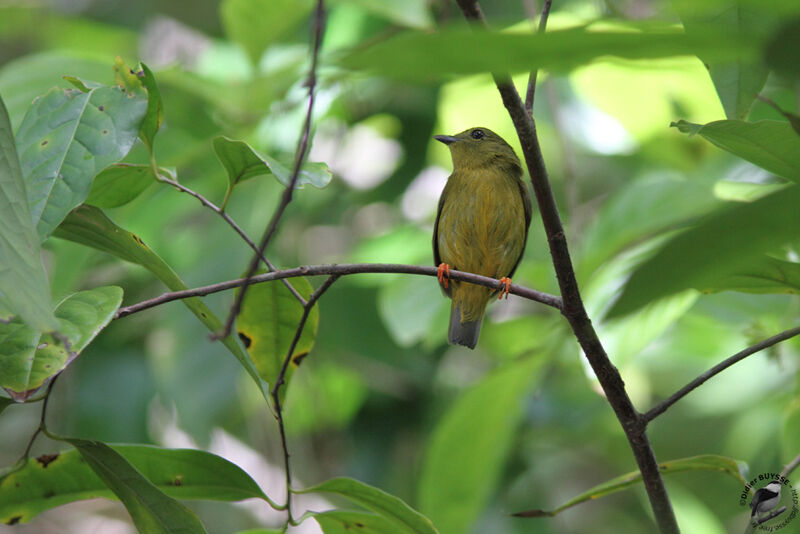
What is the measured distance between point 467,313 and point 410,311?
1.10ft

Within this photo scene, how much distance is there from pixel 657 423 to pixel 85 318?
366 cm

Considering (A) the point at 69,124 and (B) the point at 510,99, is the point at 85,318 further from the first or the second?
(B) the point at 510,99

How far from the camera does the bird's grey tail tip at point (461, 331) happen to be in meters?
3.14

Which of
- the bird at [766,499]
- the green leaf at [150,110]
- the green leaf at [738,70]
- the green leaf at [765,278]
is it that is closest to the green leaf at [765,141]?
the green leaf at [738,70]

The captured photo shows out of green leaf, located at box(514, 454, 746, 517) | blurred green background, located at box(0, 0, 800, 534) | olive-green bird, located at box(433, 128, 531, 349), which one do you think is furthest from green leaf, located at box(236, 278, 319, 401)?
olive-green bird, located at box(433, 128, 531, 349)

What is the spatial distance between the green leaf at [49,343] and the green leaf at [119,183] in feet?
1.24

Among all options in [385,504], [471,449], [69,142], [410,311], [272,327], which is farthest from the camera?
[410,311]

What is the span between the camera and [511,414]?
9.16 ft

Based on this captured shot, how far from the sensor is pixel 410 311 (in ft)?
9.86

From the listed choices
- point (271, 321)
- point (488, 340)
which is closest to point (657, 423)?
point (488, 340)

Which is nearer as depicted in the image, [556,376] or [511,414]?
[511,414]

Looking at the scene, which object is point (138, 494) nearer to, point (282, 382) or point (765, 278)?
point (282, 382)

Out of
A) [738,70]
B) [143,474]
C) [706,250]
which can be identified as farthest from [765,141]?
[143,474]

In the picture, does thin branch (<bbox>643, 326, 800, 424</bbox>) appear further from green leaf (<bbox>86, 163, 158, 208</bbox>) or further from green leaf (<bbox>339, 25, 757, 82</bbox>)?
green leaf (<bbox>86, 163, 158, 208</bbox>)
